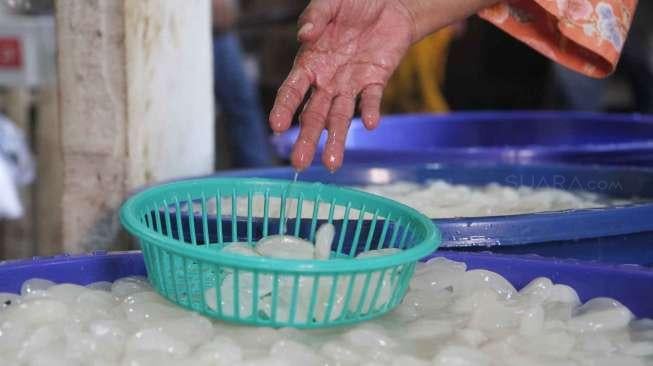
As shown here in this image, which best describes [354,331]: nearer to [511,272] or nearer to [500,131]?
[511,272]

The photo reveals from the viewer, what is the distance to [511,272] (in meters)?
1.45

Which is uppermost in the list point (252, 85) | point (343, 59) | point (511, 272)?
point (343, 59)

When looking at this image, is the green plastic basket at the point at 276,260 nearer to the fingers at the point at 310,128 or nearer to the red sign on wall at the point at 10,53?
the fingers at the point at 310,128

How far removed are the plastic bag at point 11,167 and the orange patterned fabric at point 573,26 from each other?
2.25 meters

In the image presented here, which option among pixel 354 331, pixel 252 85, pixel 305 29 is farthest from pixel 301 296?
pixel 252 85

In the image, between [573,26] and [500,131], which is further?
[500,131]

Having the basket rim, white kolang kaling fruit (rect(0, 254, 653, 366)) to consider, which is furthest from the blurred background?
the basket rim

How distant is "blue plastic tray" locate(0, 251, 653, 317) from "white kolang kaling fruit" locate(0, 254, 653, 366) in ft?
0.09

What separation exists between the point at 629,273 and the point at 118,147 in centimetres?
108

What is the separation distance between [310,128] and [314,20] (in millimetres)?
213

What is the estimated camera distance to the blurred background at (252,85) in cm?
358

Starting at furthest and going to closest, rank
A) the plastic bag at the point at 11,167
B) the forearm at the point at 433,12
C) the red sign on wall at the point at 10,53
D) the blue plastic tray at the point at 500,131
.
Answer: the red sign on wall at the point at 10,53, the plastic bag at the point at 11,167, the blue plastic tray at the point at 500,131, the forearm at the point at 433,12

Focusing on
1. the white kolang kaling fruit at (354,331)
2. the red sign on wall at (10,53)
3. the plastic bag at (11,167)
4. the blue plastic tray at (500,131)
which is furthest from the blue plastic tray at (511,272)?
the red sign on wall at (10,53)

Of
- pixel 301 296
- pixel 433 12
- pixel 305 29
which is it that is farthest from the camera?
pixel 433 12
